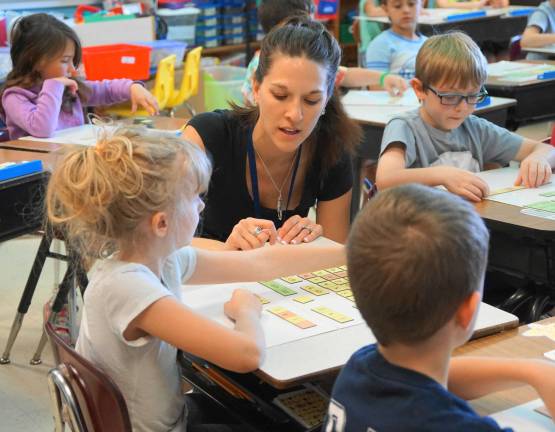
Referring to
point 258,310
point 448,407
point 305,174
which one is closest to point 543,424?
point 448,407

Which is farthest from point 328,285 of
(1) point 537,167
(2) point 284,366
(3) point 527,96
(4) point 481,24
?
(4) point 481,24

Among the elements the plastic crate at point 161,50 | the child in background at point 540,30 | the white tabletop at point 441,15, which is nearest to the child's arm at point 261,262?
the child in background at point 540,30

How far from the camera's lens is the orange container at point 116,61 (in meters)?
4.77

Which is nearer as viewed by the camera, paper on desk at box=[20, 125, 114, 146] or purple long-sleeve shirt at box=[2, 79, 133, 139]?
paper on desk at box=[20, 125, 114, 146]

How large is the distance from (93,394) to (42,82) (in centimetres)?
242

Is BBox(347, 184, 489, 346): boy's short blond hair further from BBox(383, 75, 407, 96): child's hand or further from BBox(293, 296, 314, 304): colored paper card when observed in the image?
BBox(383, 75, 407, 96): child's hand

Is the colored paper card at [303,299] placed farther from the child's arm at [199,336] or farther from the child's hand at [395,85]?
the child's hand at [395,85]

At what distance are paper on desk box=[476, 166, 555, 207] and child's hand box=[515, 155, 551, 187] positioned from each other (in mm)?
20

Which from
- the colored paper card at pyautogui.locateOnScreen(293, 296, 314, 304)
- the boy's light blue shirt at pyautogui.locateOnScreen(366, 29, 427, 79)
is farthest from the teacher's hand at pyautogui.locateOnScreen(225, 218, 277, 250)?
the boy's light blue shirt at pyautogui.locateOnScreen(366, 29, 427, 79)

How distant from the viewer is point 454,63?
2.45 meters

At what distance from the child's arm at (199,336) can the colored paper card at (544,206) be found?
105 centimetres

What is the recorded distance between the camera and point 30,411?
2.71 m

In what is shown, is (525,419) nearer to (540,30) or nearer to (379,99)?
(379,99)

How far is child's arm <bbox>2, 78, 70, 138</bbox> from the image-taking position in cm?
327
